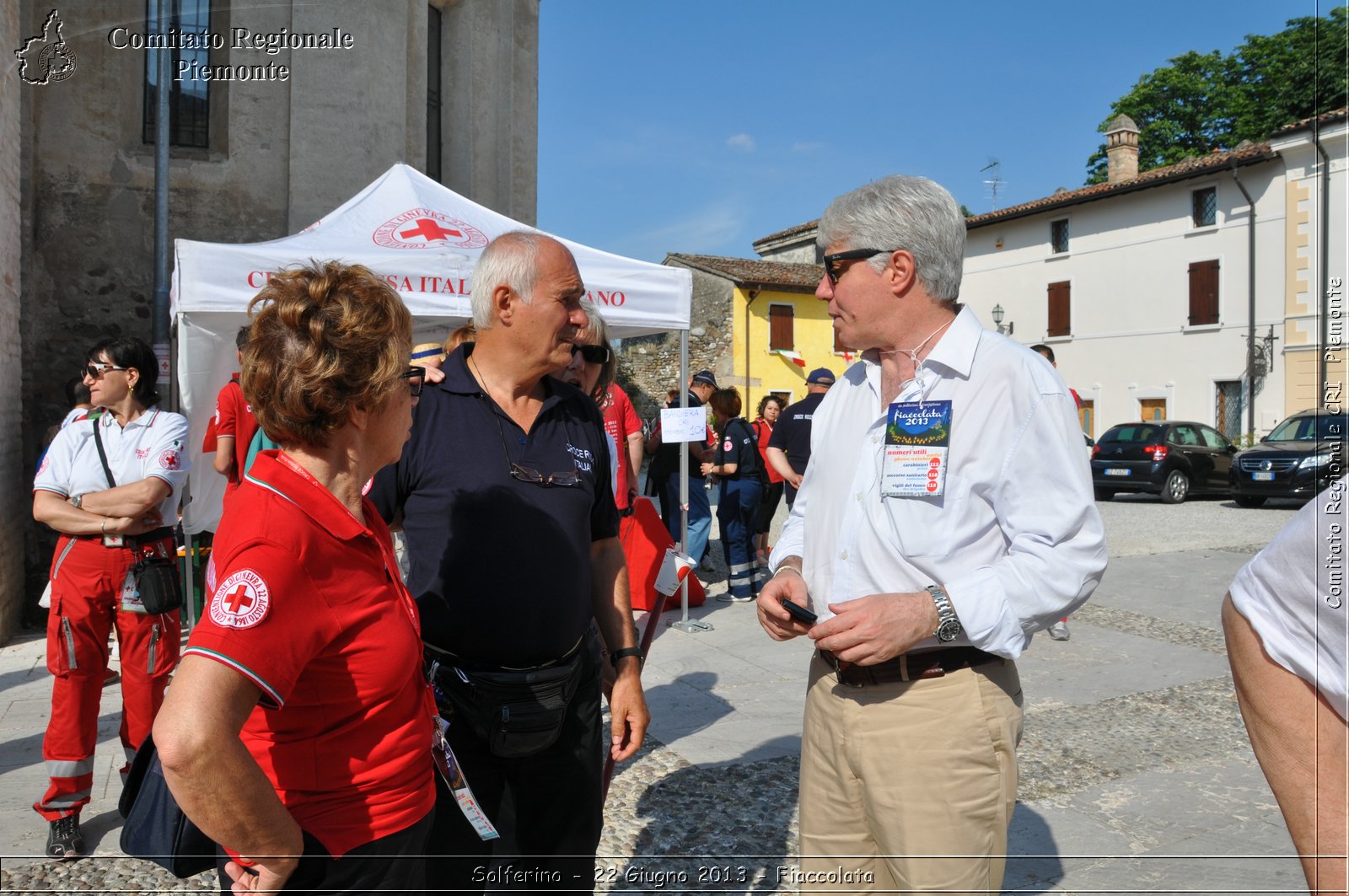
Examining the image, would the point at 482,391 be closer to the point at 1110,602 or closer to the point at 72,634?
the point at 72,634

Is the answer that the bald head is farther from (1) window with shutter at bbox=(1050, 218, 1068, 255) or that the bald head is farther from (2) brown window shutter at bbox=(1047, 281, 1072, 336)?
(1) window with shutter at bbox=(1050, 218, 1068, 255)

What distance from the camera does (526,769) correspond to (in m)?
2.23

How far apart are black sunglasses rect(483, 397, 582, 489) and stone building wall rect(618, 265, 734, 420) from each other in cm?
2931

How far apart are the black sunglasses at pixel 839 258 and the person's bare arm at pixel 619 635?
923 mm

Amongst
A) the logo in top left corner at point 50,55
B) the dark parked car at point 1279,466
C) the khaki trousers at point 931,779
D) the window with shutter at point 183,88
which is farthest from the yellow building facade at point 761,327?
the khaki trousers at point 931,779

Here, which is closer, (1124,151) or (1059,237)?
(1059,237)

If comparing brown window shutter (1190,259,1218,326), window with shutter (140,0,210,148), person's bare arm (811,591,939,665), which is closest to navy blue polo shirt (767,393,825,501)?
person's bare arm (811,591,939,665)

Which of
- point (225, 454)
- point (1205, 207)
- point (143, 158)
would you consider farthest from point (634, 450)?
point (1205, 207)

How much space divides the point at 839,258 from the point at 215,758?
1571 millimetres

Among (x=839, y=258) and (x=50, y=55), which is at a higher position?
(x=50, y=55)

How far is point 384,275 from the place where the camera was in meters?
6.53

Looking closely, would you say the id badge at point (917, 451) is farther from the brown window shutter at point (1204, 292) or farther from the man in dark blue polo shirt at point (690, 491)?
the brown window shutter at point (1204, 292)

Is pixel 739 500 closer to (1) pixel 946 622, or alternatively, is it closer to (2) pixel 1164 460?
(1) pixel 946 622

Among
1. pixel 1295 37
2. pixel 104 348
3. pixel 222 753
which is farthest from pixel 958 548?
pixel 104 348
